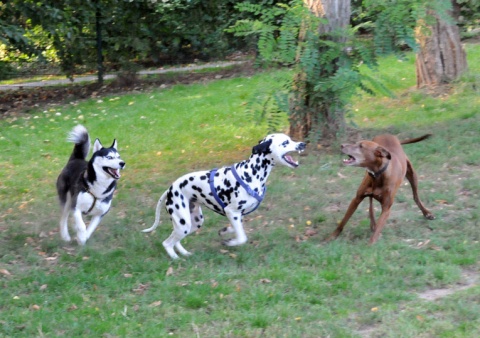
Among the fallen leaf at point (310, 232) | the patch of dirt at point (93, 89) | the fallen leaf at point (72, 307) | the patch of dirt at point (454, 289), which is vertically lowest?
the patch of dirt at point (93, 89)

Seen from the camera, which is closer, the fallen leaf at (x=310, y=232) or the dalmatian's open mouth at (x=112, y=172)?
the dalmatian's open mouth at (x=112, y=172)

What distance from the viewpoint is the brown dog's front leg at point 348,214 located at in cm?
748

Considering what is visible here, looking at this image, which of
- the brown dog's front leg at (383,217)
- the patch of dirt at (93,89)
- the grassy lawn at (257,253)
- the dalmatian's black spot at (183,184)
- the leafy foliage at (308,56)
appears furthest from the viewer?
the patch of dirt at (93,89)

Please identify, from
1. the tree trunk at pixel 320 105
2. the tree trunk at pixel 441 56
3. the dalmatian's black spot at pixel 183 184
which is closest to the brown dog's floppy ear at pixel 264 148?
the dalmatian's black spot at pixel 183 184

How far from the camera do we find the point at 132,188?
391 inches

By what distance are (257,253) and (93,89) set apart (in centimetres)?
1179

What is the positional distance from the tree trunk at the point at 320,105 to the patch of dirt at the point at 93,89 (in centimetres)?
625

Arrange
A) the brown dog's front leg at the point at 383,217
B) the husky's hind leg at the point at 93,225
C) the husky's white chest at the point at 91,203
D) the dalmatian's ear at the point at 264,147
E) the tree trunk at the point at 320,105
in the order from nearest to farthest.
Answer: the dalmatian's ear at the point at 264,147
the brown dog's front leg at the point at 383,217
the husky's white chest at the point at 91,203
the husky's hind leg at the point at 93,225
the tree trunk at the point at 320,105

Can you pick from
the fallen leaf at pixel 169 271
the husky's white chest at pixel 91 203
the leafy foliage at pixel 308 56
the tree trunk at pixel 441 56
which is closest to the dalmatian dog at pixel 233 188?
the fallen leaf at pixel 169 271

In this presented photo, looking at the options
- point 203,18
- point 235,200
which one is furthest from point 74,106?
point 235,200

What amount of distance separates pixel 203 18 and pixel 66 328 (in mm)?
15217

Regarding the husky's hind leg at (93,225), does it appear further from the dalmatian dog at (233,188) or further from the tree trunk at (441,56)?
the tree trunk at (441,56)

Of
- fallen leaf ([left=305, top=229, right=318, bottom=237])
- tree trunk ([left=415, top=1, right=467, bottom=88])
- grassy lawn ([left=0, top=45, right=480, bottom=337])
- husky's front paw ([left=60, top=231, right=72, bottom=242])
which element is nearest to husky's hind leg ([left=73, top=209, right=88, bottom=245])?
grassy lawn ([left=0, top=45, right=480, bottom=337])

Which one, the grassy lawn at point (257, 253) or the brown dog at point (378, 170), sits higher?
the brown dog at point (378, 170)
